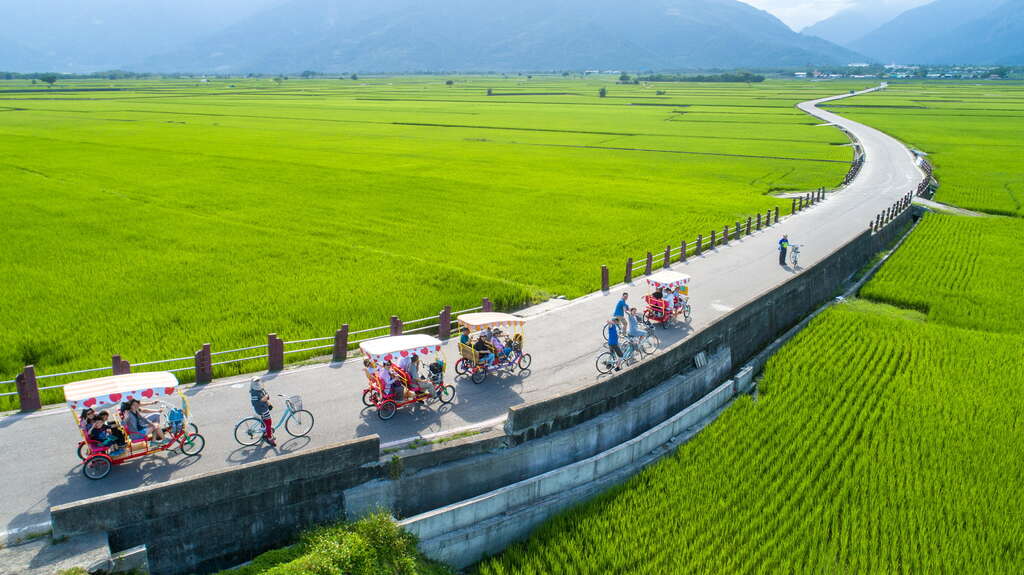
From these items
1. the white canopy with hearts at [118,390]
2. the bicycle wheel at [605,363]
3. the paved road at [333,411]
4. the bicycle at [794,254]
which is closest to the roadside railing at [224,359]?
the paved road at [333,411]

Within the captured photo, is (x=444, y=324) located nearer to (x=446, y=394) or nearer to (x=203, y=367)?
(x=446, y=394)

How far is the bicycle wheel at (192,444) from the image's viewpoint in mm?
10531

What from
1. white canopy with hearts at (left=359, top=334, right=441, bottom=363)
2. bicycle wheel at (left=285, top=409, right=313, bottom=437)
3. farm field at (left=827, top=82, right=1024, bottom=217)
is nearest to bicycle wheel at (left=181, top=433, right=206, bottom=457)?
bicycle wheel at (left=285, top=409, right=313, bottom=437)

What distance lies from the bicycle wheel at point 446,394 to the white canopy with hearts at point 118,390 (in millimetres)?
4366

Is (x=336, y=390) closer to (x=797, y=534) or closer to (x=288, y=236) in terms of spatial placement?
(x=797, y=534)

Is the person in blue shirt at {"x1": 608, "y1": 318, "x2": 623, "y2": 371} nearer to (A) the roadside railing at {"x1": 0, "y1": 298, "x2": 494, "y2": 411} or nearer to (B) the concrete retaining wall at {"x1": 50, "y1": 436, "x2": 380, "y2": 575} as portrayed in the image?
(A) the roadside railing at {"x1": 0, "y1": 298, "x2": 494, "y2": 411}

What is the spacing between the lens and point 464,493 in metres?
11.2

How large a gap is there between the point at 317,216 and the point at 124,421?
21.4 m

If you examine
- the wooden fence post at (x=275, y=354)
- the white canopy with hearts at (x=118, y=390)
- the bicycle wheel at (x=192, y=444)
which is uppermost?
the white canopy with hearts at (x=118, y=390)

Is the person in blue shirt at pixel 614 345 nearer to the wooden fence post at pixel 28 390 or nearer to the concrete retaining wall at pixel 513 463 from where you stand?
the concrete retaining wall at pixel 513 463

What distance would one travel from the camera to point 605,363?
14.1 meters

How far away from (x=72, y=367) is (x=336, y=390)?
5.65 metres

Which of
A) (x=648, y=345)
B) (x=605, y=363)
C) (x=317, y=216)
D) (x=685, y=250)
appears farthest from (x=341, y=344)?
(x=317, y=216)

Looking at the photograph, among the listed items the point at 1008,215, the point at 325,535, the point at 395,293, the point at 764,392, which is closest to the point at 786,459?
the point at 764,392
